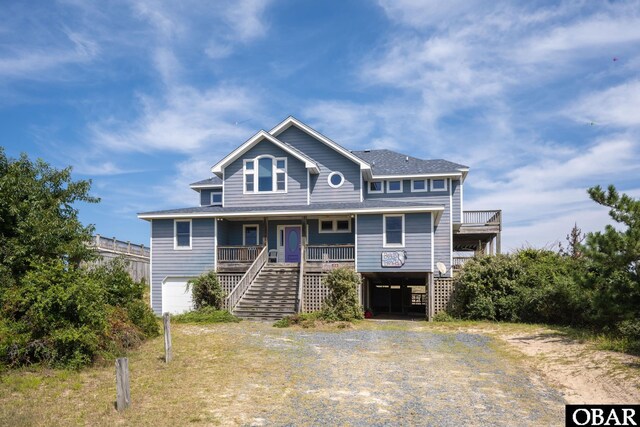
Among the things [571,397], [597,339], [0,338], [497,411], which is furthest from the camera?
[597,339]

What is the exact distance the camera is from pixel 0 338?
11.8m

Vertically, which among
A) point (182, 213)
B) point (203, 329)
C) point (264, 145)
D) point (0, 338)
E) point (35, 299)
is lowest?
point (203, 329)

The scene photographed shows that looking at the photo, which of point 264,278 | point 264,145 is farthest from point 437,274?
point 264,145

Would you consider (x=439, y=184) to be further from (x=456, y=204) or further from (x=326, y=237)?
(x=326, y=237)

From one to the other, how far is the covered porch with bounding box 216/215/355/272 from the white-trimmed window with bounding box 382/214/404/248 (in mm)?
1653

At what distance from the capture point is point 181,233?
2659cm

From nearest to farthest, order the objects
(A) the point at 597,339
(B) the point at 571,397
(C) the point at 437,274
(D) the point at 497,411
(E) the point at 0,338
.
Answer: (D) the point at 497,411 < (B) the point at 571,397 < (E) the point at 0,338 < (A) the point at 597,339 < (C) the point at 437,274

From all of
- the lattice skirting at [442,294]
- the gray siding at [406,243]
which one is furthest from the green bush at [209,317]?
the lattice skirting at [442,294]

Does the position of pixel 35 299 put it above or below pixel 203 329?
above

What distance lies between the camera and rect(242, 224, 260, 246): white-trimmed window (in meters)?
28.0

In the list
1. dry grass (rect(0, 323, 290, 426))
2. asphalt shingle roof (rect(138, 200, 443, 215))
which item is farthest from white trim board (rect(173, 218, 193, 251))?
dry grass (rect(0, 323, 290, 426))

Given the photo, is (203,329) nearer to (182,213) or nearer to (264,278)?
(264,278)

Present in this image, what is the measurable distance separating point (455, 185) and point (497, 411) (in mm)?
22583

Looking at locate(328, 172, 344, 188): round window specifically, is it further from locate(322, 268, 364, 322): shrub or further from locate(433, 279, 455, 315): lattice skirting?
locate(433, 279, 455, 315): lattice skirting
